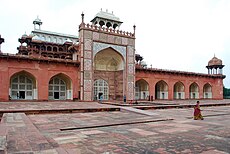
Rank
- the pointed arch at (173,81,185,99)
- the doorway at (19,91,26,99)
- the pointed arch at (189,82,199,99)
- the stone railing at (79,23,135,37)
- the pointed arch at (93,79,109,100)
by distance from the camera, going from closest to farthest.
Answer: the doorway at (19,91,26,99) → the stone railing at (79,23,135,37) → the pointed arch at (93,79,109,100) → the pointed arch at (173,81,185,99) → the pointed arch at (189,82,199,99)

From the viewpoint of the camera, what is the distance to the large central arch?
2134 centimetres

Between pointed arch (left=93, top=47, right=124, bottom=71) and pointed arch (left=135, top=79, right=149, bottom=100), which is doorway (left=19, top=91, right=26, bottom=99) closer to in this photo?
pointed arch (left=93, top=47, right=124, bottom=71)

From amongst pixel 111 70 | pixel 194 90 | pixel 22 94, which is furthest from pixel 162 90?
pixel 22 94

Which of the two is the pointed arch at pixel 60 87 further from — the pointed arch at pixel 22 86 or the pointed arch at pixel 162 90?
the pointed arch at pixel 162 90

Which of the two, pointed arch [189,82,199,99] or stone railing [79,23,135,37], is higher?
stone railing [79,23,135,37]

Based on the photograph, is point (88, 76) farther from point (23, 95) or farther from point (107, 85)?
point (23, 95)

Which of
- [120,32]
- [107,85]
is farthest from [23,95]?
[120,32]

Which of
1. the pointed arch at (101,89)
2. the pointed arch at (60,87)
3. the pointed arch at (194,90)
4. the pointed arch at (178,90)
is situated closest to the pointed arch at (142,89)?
the pointed arch at (101,89)

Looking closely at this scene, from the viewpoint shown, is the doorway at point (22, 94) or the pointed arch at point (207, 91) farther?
the pointed arch at point (207, 91)

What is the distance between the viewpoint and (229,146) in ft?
13.2

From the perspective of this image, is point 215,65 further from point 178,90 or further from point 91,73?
point 91,73

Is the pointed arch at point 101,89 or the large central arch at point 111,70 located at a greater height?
the large central arch at point 111,70

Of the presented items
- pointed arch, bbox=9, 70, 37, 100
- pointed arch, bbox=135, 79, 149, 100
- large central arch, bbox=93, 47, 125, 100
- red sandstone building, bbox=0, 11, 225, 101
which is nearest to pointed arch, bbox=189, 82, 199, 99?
red sandstone building, bbox=0, 11, 225, 101

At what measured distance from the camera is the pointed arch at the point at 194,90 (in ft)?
93.4
